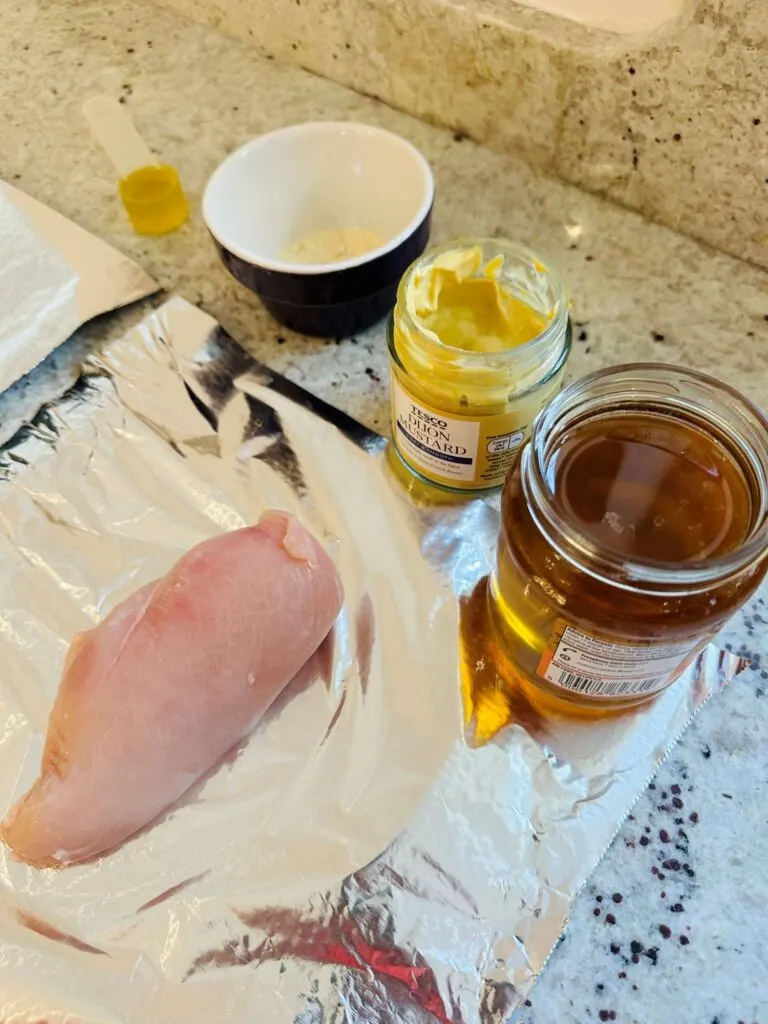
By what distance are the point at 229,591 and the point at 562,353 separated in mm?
311

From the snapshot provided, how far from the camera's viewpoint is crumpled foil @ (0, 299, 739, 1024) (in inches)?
21.2

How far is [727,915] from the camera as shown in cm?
56

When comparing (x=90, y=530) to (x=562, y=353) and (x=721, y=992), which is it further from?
(x=721, y=992)

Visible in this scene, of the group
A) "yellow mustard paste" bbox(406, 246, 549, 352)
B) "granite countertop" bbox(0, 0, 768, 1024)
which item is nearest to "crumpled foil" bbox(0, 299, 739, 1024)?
"granite countertop" bbox(0, 0, 768, 1024)

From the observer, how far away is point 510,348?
0.61 meters

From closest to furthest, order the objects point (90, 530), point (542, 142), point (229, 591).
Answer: point (229, 591) → point (90, 530) → point (542, 142)

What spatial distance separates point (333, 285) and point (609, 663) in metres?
0.41

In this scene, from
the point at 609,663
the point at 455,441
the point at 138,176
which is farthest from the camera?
the point at 138,176

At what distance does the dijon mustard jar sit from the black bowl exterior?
7 cm

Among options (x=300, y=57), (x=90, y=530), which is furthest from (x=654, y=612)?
(x=300, y=57)

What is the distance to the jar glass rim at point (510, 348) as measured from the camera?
23.0 inches

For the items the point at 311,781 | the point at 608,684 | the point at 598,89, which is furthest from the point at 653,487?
the point at 598,89

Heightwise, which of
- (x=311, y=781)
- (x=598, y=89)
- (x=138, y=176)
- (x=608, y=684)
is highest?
(x=598, y=89)

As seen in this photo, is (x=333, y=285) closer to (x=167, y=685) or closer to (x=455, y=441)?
(x=455, y=441)
